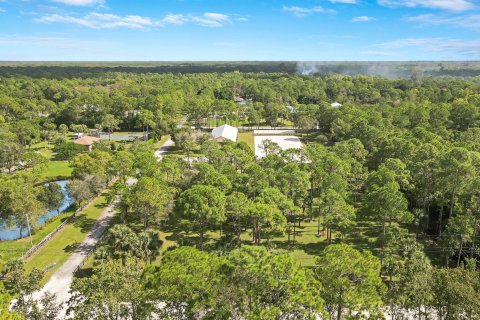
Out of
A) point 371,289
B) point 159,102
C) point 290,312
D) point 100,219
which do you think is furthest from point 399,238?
point 159,102

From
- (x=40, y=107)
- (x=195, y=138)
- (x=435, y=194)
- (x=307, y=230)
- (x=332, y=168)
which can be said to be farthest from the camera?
(x=40, y=107)

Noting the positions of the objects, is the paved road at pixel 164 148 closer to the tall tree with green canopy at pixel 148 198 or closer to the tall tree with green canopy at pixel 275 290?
the tall tree with green canopy at pixel 148 198

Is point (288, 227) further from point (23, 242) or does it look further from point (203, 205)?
point (23, 242)

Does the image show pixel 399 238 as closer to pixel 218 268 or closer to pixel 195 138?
pixel 218 268

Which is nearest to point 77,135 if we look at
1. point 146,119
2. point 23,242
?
point 146,119

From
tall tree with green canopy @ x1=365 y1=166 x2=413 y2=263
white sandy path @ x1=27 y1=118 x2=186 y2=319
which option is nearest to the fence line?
white sandy path @ x1=27 y1=118 x2=186 y2=319

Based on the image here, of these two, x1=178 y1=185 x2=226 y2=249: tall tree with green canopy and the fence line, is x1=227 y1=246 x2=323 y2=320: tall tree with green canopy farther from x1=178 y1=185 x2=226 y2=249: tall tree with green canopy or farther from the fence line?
the fence line
